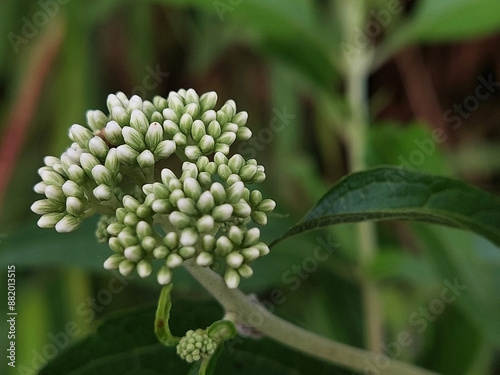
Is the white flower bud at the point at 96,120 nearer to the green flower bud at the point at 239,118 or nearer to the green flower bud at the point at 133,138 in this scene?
the green flower bud at the point at 133,138

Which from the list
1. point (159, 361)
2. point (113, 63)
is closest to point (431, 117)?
point (113, 63)

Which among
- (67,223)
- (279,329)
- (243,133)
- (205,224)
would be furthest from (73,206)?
(279,329)

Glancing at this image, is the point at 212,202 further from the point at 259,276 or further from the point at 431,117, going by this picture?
the point at 431,117

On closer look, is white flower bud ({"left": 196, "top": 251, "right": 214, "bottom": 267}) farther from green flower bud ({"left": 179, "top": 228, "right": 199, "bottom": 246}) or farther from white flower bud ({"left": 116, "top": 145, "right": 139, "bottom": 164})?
white flower bud ({"left": 116, "top": 145, "right": 139, "bottom": 164})

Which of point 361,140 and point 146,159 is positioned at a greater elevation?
point 146,159

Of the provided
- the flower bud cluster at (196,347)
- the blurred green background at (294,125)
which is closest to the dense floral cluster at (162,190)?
the flower bud cluster at (196,347)

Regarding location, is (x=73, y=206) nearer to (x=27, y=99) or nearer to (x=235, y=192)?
(x=235, y=192)
